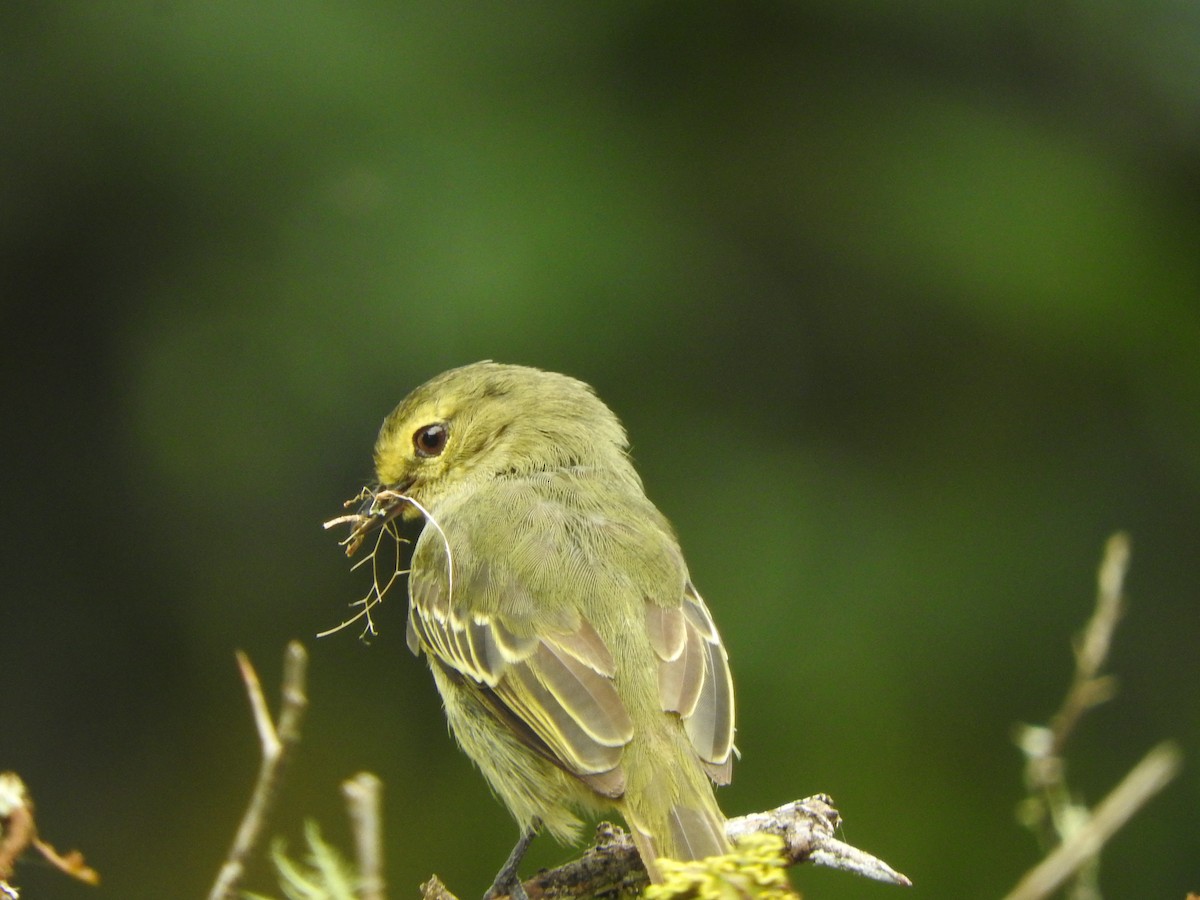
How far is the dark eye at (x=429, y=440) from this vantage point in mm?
4812

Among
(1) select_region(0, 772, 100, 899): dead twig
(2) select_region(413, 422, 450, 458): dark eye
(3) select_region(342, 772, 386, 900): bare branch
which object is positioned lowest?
(1) select_region(0, 772, 100, 899): dead twig

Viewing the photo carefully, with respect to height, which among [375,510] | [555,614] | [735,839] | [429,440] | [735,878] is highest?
[429,440]

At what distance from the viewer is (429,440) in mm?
4820

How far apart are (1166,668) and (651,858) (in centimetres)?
329

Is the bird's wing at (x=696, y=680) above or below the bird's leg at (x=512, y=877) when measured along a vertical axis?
above

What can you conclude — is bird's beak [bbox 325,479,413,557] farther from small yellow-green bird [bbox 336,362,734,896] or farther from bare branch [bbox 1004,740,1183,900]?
bare branch [bbox 1004,740,1183,900]

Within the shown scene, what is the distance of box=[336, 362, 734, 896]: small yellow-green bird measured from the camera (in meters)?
3.49

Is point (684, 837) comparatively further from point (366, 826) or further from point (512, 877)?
point (366, 826)

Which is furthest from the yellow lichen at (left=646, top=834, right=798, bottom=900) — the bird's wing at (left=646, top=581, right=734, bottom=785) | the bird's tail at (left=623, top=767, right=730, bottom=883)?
the bird's wing at (left=646, top=581, right=734, bottom=785)

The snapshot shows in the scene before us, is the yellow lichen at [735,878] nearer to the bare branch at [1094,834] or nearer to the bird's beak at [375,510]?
the bare branch at [1094,834]

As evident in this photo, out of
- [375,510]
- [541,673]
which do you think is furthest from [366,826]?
[375,510]

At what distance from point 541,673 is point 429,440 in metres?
1.30

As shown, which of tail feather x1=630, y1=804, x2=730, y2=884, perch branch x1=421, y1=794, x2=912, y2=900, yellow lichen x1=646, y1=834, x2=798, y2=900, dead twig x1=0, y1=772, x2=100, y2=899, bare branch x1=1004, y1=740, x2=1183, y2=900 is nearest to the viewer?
bare branch x1=1004, y1=740, x2=1183, y2=900

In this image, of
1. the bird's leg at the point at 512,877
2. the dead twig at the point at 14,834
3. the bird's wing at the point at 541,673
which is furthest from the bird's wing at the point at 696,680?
the dead twig at the point at 14,834
